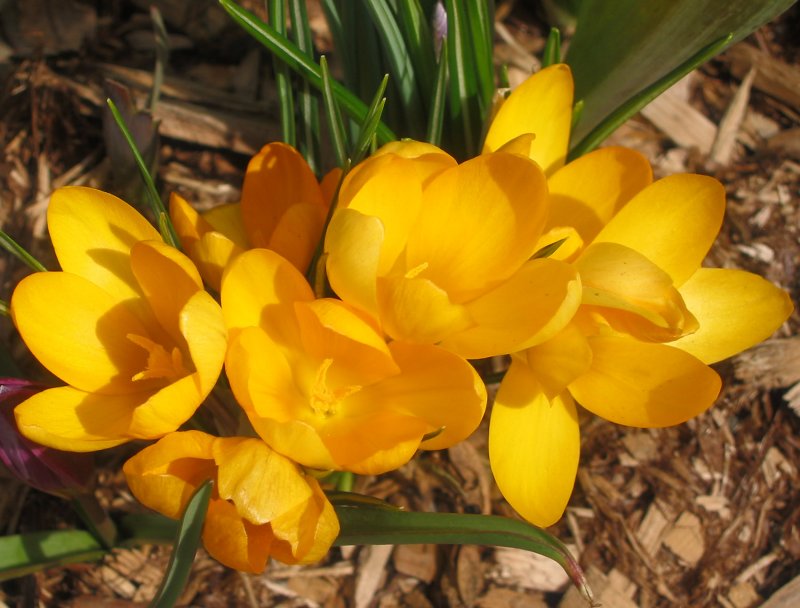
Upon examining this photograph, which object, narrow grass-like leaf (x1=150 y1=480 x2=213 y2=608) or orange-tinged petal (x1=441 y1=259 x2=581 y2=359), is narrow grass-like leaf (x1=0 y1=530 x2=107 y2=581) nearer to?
narrow grass-like leaf (x1=150 y1=480 x2=213 y2=608)

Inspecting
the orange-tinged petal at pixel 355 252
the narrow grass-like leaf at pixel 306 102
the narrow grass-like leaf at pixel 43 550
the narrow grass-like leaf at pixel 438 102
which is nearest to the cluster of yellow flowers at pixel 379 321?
the orange-tinged petal at pixel 355 252

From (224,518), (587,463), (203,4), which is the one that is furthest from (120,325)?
(203,4)

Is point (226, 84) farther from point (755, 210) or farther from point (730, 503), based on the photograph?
point (730, 503)

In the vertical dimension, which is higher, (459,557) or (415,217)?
(415,217)

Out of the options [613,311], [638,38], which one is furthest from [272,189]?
[638,38]

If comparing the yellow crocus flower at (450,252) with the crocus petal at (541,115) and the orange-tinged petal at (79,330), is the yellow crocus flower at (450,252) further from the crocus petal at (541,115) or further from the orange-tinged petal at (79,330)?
the orange-tinged petal at (79,330)

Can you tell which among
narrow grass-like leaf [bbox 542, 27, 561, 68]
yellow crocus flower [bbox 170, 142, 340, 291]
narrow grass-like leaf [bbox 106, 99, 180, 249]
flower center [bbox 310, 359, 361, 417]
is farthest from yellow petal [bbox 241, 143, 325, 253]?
narrow grass-like leaf [bbox 542, 27, 561, 68]

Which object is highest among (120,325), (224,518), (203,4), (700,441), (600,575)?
(203,4)
